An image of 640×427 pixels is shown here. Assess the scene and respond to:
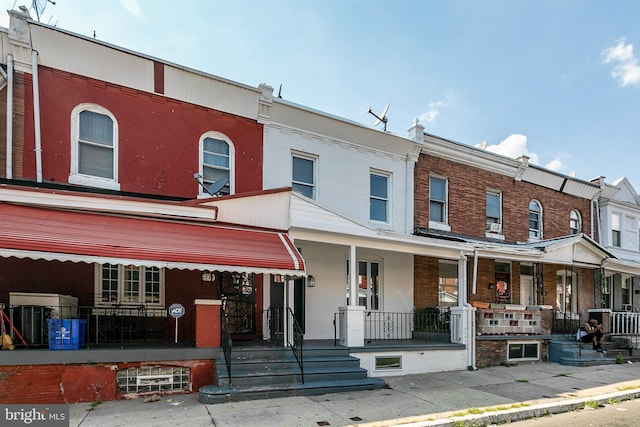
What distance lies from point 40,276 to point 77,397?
281 centimetres

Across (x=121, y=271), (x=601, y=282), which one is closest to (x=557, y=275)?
(x=601, y=282)

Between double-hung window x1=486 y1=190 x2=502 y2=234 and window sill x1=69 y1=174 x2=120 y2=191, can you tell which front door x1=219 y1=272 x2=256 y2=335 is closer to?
window sill x1=69 y1=174 x2=120 y2=191

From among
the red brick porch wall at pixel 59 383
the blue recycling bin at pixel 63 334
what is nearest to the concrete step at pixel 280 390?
the red brick porch wall at pixel 59 383

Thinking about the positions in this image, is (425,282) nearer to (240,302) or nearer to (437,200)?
(437,200)

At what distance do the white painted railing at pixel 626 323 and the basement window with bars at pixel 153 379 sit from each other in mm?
14499

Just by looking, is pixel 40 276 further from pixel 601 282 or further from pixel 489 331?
pixel 601 282

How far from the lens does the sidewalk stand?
21.0 feet

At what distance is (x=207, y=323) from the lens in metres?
8.09

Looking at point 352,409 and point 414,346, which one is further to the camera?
point 414,346

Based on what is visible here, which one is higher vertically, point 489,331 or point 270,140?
point 270,140

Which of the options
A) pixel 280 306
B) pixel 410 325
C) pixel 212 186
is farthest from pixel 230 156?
pixel 410 325

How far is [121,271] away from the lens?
31.1 ft

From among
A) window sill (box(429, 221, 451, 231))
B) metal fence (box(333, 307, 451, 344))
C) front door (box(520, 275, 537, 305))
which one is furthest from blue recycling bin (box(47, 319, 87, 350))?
front door (box(520, 275, 537, 305))

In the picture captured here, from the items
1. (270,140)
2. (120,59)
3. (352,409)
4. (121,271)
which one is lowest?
(352,409)
